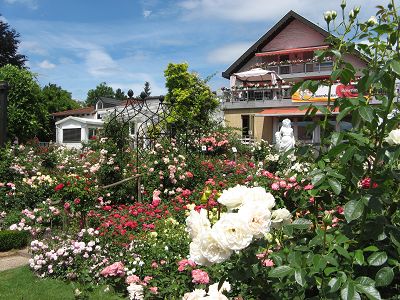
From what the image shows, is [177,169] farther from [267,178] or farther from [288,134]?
[288,134]

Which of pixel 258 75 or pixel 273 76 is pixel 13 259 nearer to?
pixel 273 76

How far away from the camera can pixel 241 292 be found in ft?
10.8

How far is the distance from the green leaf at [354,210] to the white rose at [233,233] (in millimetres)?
346

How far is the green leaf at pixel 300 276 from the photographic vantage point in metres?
1.40

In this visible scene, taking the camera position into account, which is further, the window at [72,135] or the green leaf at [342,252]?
the window at [72,135]

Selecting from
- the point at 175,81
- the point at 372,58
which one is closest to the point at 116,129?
the point at 372,58

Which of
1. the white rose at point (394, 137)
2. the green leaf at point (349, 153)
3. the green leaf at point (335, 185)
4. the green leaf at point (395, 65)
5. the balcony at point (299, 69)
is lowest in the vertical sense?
the green leaf at point (335, 185)

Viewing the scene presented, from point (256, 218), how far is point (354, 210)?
344 millimetres

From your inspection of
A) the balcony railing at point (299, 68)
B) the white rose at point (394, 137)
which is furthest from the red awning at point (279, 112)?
the white rose at point (394, 137)

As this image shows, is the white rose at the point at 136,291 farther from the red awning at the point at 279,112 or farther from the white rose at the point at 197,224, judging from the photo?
the red awning at the point at 279,112

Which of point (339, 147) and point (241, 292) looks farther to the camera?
point (241, 292)

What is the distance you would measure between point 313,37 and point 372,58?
2963cm

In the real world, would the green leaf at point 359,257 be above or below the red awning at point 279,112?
below

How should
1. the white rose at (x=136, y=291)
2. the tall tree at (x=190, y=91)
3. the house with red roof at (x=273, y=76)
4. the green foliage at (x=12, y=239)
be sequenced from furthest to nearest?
the house with red roof at (x=273, y=76) < the tall tree at (x=190, y=91) < the green foliage at (x=12, y=239) < the white rose at (x=136, y=291)
